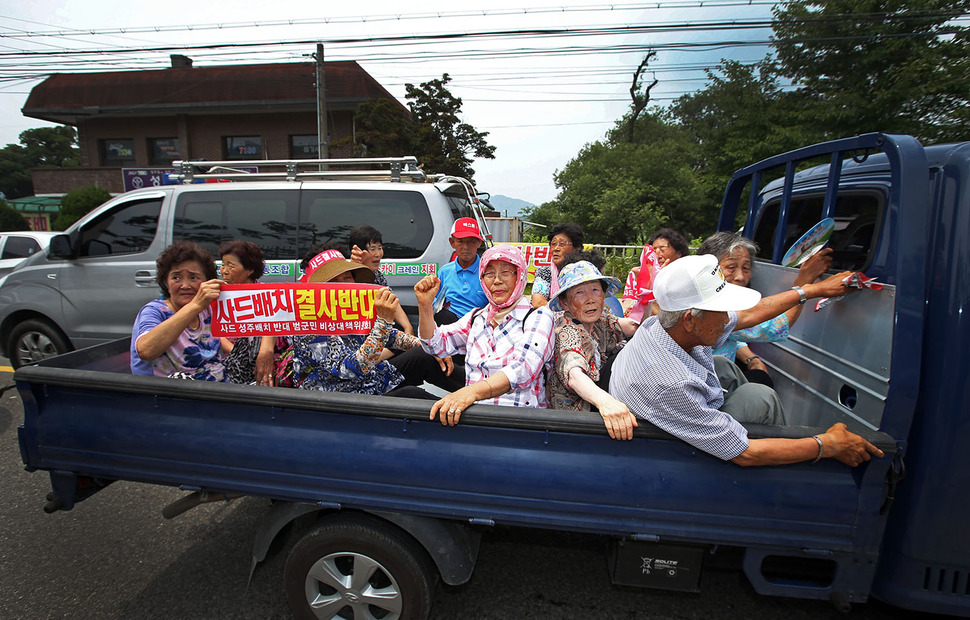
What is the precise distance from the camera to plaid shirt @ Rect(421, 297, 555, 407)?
215 cm

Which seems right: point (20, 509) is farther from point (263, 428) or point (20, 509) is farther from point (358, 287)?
point (358, 287)

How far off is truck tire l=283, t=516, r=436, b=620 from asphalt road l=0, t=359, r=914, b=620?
42 centimetres

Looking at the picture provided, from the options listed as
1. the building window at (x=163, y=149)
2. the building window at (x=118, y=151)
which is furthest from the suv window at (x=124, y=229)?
the building window at (x=118, y=151)

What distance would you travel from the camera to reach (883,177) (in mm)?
2221

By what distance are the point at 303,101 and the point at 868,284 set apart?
21.5 meters

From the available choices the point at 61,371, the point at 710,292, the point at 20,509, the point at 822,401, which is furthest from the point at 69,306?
the point at 822,401

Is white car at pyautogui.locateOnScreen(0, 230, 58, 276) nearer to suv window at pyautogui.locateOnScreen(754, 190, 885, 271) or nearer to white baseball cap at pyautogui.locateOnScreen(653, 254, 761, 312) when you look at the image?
white baseball cap at pyautogui.locateOnScreen(653, 254, 761, 312)

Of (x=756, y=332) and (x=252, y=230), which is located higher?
(x=252, y=230)

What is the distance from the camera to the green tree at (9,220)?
768 inches

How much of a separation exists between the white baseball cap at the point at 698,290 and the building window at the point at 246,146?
23.1m

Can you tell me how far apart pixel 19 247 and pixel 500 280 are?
425 inches

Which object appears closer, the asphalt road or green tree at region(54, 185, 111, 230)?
the asphalt road

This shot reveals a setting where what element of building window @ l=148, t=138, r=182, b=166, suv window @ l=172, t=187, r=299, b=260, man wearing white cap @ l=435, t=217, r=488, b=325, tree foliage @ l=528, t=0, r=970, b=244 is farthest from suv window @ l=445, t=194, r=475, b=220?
building window @ l=148, t=138, r=182, b=166

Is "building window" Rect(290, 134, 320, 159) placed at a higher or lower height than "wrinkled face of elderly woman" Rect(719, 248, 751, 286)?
higher
